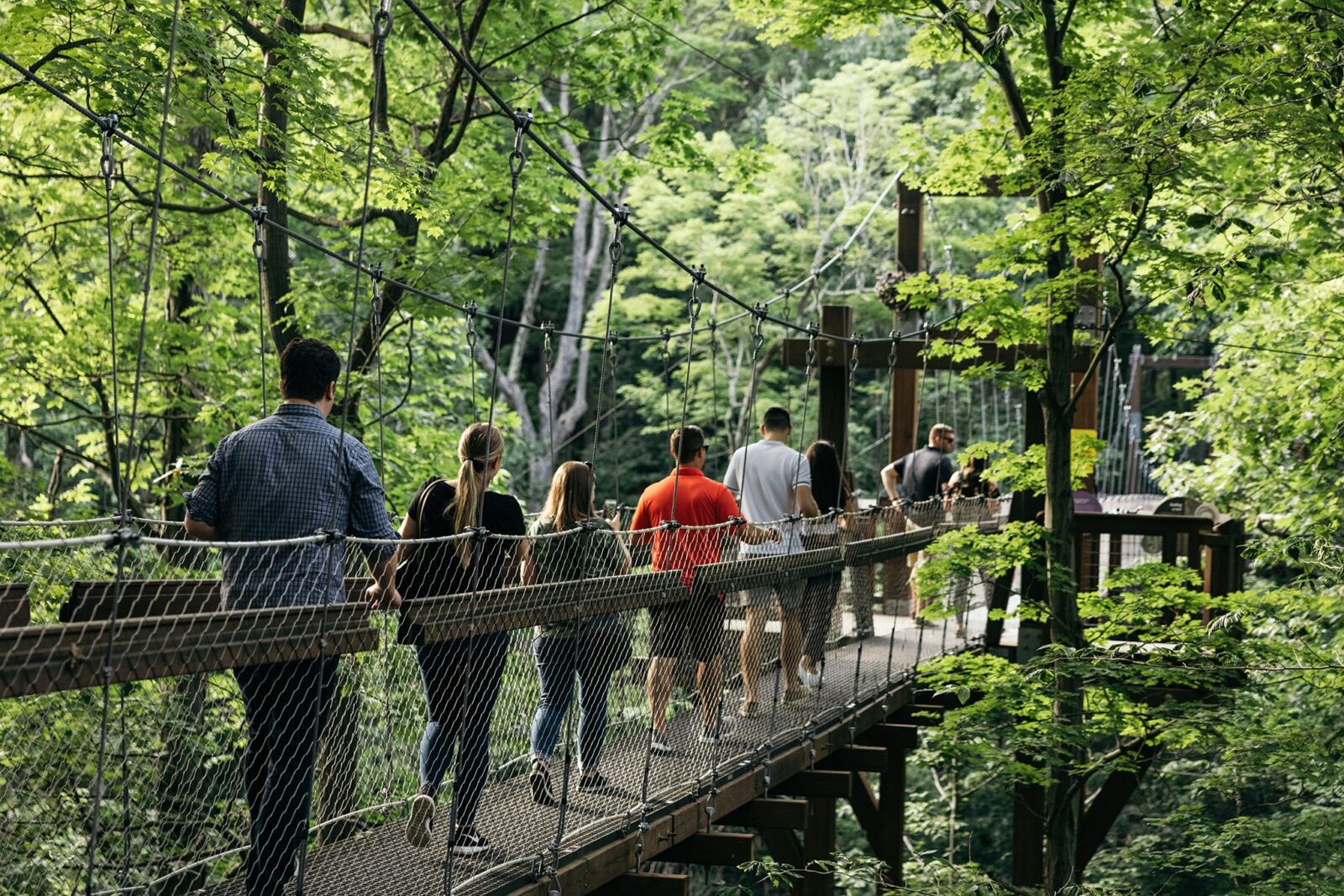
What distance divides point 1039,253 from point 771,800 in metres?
2.12

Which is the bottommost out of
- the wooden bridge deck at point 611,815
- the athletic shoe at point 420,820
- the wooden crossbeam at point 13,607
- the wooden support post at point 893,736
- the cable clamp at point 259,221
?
the wooden support post at point 893,736

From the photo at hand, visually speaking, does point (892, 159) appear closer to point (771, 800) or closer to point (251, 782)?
point (771, 800)

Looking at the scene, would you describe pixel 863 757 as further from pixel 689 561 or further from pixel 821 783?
pixel 689 561

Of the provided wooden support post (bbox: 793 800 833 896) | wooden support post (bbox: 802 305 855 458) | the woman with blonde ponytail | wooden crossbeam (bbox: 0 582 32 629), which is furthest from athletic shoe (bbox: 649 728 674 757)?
wooden support post (bbox: 802 305 855 458)

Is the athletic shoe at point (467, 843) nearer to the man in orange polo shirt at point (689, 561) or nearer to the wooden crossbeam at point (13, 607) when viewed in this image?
the man in orange polo shirt at point (689, 561)

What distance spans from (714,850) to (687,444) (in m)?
1.18

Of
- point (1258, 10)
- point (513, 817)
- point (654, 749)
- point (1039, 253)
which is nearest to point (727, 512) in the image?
point (654, 749)

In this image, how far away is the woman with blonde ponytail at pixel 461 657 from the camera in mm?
2848

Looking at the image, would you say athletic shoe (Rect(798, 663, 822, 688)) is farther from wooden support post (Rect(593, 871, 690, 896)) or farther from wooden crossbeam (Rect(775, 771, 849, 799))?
wooden support post (Rect(593, 871, 690, 896))

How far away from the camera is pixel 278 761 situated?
243 centimetres

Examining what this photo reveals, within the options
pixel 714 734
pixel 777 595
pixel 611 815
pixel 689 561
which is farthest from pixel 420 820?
pixel 777 595

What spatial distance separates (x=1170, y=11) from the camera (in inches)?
202

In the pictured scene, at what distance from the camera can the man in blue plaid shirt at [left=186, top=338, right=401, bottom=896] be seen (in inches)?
94.9

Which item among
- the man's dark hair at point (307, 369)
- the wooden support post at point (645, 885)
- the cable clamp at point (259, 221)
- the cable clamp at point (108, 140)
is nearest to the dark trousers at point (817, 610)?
the wooden support post at point (645, 885)
